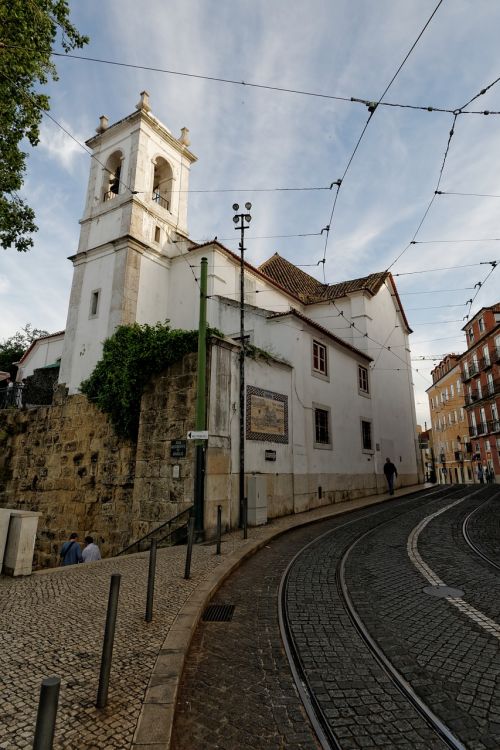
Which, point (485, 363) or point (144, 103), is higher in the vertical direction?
point (144, 103)

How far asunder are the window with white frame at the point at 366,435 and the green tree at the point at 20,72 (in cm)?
1712

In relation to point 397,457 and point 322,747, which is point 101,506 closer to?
point 322,747

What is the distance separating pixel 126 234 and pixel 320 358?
11.1 metres

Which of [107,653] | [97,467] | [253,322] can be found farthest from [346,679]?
[253,322]

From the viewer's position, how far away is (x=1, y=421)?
699 inches

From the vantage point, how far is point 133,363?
12.9m

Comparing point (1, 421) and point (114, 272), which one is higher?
point (114, 272)

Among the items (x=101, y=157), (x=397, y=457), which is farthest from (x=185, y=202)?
(x=397, y=457)

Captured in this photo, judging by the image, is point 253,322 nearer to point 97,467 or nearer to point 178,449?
point 178,449

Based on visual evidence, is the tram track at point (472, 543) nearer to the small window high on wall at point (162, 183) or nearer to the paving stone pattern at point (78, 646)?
the paving stone pattern at point (78, 646)

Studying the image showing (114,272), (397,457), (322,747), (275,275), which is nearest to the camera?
(322,747)

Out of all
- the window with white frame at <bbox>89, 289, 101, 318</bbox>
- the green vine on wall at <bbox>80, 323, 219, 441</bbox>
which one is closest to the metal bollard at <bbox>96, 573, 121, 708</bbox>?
the green vine on wall at <bbox>80, 323, 219, 441</bbox>

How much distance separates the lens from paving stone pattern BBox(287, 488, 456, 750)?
8.66 ft

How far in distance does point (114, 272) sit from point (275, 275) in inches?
478
